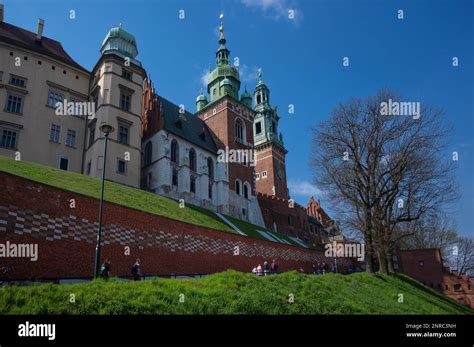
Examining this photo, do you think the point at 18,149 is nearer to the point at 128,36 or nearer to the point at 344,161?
the point at 128,36

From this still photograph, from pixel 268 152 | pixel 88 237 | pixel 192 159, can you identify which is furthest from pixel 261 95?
pixel 88 237

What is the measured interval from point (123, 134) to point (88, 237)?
21514 mm

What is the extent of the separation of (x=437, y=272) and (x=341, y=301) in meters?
31.2

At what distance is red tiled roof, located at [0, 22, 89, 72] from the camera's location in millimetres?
33062

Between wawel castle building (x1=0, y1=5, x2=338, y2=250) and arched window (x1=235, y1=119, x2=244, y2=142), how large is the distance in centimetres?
18

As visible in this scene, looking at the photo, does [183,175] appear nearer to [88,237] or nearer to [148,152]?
[148,152]

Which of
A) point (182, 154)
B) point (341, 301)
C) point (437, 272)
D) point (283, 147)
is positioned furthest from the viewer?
point (283, 147)

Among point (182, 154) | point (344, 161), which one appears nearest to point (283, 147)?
point (182, 154)

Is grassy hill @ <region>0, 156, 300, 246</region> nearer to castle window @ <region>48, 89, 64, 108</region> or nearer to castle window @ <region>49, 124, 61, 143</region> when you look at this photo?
castle window @ <region>49, 124, 61, 143</region>

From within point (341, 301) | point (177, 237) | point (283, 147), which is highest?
point (283, 147)

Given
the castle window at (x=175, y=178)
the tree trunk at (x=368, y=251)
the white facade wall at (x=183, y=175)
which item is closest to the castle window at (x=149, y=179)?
the white facade wall at (x=183, y=175)

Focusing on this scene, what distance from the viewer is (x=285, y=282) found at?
15.0 m

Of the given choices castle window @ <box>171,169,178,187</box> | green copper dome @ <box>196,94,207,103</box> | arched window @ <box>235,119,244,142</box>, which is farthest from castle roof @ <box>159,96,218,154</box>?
green copper dome @ <box>196,94,207,103</box>

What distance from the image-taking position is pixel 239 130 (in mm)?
55688
